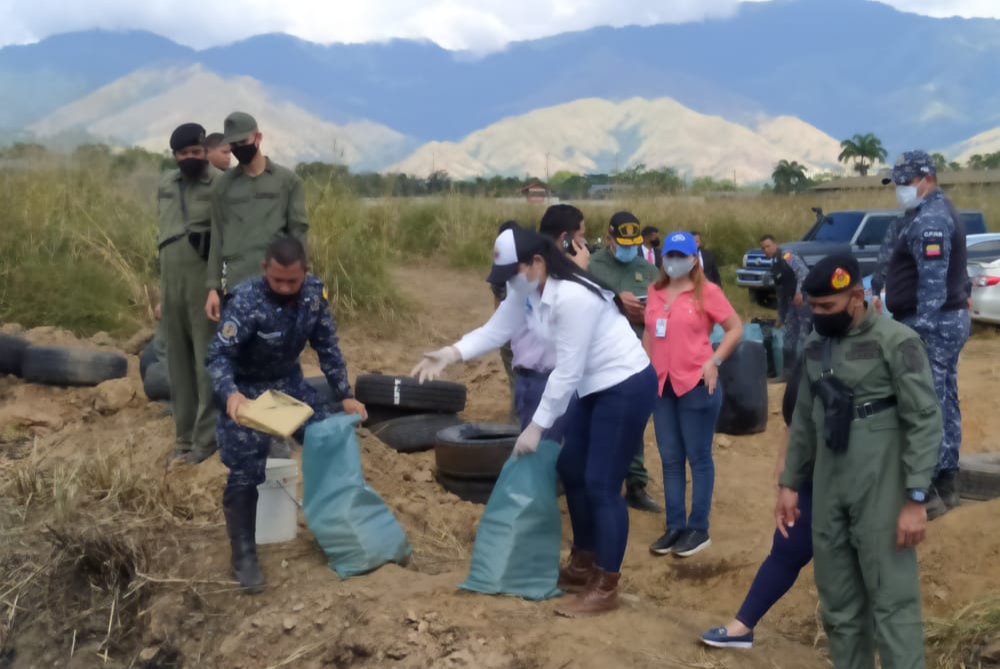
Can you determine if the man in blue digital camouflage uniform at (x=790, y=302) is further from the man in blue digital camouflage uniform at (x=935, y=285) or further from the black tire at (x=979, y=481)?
the man in blue digital camouflage uniform at (x=935, y=285)

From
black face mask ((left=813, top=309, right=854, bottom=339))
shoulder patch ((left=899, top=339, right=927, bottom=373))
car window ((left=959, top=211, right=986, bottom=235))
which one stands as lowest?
car window ((left=959, top=211, right=986, bottom=235))

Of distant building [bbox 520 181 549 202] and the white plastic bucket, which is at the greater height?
distant building [bbox 520 181 549 202]

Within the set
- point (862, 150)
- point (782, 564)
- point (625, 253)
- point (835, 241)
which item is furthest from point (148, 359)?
point (862, 150)

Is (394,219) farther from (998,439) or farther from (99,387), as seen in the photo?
(998,439)

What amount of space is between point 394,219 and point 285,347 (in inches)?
667

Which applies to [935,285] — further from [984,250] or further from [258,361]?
[984,250]

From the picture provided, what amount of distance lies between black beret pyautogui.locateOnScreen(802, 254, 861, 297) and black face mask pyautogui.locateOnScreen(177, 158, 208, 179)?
4.19 metres

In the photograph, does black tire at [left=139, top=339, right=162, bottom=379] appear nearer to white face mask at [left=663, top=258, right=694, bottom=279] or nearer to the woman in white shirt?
white face mask at [left=663, top=258, right=694, bottom=279]

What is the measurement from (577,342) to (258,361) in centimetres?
159

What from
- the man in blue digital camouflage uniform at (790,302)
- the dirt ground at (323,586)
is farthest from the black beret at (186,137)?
the man in blue digital camouflage uniform at (790,302)

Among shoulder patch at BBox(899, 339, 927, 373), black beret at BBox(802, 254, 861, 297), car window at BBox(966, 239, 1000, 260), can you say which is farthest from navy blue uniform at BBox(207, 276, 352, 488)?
car window at BBox(966, 239, 1000, 260)

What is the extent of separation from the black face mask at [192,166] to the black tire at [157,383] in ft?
7.28

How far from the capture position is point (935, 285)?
6137 millimetres

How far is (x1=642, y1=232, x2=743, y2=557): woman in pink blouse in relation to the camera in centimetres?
616
